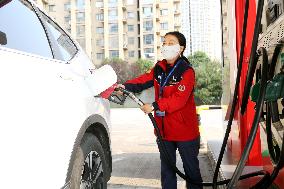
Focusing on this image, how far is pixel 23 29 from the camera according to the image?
7.79 ft

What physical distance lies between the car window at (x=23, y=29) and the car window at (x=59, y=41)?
0.33 ft

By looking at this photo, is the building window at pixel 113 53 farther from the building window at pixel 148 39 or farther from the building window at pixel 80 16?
the building window at pixel 80 16

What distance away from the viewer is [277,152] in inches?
106

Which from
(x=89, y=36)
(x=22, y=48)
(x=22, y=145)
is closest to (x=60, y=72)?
(x=22, y=48)

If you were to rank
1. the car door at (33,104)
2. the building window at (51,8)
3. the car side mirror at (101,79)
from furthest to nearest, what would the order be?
the building window at (51,8)
the car side mirror at (101,79)
the car door at (33,104)

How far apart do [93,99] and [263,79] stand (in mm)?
1109

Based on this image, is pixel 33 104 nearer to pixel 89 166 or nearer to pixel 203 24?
pixel 89 166

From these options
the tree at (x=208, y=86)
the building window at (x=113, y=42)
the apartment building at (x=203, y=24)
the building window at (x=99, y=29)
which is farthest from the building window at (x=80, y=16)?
the apartment building at (x=203, y=24)

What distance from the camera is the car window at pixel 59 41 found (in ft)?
9.11

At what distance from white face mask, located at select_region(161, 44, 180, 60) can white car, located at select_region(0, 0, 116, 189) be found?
0.83 meters

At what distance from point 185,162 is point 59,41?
160cm

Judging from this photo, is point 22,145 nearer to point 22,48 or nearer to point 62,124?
point 62,124

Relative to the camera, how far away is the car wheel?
250 cm

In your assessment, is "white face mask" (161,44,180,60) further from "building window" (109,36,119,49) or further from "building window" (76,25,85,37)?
"building window" (76,25,85,37)
